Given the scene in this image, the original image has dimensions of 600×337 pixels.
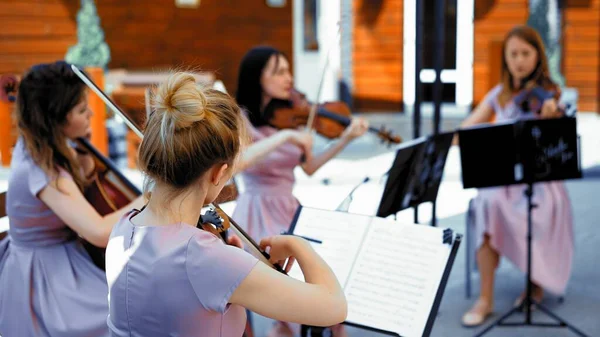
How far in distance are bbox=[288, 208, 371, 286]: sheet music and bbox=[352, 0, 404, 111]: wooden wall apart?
7252 mm

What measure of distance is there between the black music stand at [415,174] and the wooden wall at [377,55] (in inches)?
254

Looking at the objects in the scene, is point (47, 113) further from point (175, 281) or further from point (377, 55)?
point (377, 55)

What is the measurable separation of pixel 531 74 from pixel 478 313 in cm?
109

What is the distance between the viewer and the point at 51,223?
2.07m

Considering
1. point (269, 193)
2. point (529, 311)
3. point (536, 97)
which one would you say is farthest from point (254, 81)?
point (529, 311)

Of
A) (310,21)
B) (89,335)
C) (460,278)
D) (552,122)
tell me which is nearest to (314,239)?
(89,335)

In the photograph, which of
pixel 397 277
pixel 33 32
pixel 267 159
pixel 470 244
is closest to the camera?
pixel 397 277

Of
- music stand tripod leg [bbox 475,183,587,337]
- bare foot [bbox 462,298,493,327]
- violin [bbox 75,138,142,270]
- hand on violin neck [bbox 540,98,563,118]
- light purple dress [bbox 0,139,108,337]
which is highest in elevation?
hand on violin neck [bbox 540,98,563,118]

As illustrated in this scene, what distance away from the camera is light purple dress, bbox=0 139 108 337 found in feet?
6.40

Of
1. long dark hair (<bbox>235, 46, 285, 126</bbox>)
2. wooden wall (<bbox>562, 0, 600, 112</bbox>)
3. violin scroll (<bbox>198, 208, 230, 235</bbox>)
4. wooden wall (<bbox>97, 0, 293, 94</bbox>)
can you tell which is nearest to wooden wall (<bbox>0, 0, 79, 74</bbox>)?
wooden wall (<bbox>97, 0, 293, 94</bbox>)

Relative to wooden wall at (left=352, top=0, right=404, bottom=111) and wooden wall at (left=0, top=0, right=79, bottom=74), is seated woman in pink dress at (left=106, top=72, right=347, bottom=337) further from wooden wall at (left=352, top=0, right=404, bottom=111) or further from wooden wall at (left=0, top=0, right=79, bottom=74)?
wooden wall at (left=352, top=0, right=404, bottom=111)

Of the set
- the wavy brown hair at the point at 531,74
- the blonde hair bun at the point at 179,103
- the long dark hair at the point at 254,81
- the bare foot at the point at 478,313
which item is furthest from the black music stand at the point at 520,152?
the blonde hair bun at the point at 179,103

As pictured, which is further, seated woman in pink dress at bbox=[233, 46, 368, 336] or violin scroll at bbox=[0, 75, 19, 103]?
seated woman in pink dress at bbox=[233, 46, 368, 336]

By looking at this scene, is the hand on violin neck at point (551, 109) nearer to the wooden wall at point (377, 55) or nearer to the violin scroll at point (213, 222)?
the violin scroll at point (213, 222)
